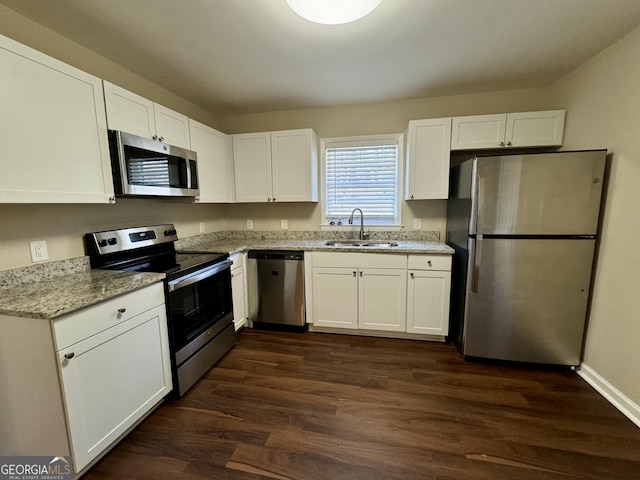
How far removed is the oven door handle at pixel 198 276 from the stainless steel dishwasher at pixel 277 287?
42 centimetres

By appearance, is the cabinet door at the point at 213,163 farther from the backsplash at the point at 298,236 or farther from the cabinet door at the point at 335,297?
the cabinet door at the point at 335,297

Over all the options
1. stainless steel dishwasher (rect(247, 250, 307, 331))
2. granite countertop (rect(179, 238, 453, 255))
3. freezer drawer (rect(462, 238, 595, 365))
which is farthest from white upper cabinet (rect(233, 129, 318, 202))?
freezer drawer (rect(462, 238, 595, 365))

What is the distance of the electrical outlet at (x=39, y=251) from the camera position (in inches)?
64.6

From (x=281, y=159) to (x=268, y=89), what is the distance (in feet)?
2.28

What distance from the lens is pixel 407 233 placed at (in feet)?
10.2

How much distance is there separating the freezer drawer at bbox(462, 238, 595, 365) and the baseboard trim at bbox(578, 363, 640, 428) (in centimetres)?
10

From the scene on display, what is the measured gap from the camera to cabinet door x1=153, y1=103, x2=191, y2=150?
84.8 inches

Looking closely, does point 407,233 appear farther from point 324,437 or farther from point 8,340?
point 8,340

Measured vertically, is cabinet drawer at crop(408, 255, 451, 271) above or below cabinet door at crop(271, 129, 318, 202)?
below

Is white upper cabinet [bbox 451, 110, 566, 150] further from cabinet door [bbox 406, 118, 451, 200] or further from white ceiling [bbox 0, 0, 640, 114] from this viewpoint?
white ceiling [bbox 0, 0, 640, 114]

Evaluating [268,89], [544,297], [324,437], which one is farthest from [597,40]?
[324,437]

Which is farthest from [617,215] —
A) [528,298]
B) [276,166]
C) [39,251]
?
[39,251]

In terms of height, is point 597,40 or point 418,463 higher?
point 597,40

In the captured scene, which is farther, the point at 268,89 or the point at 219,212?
the point at 219,212
